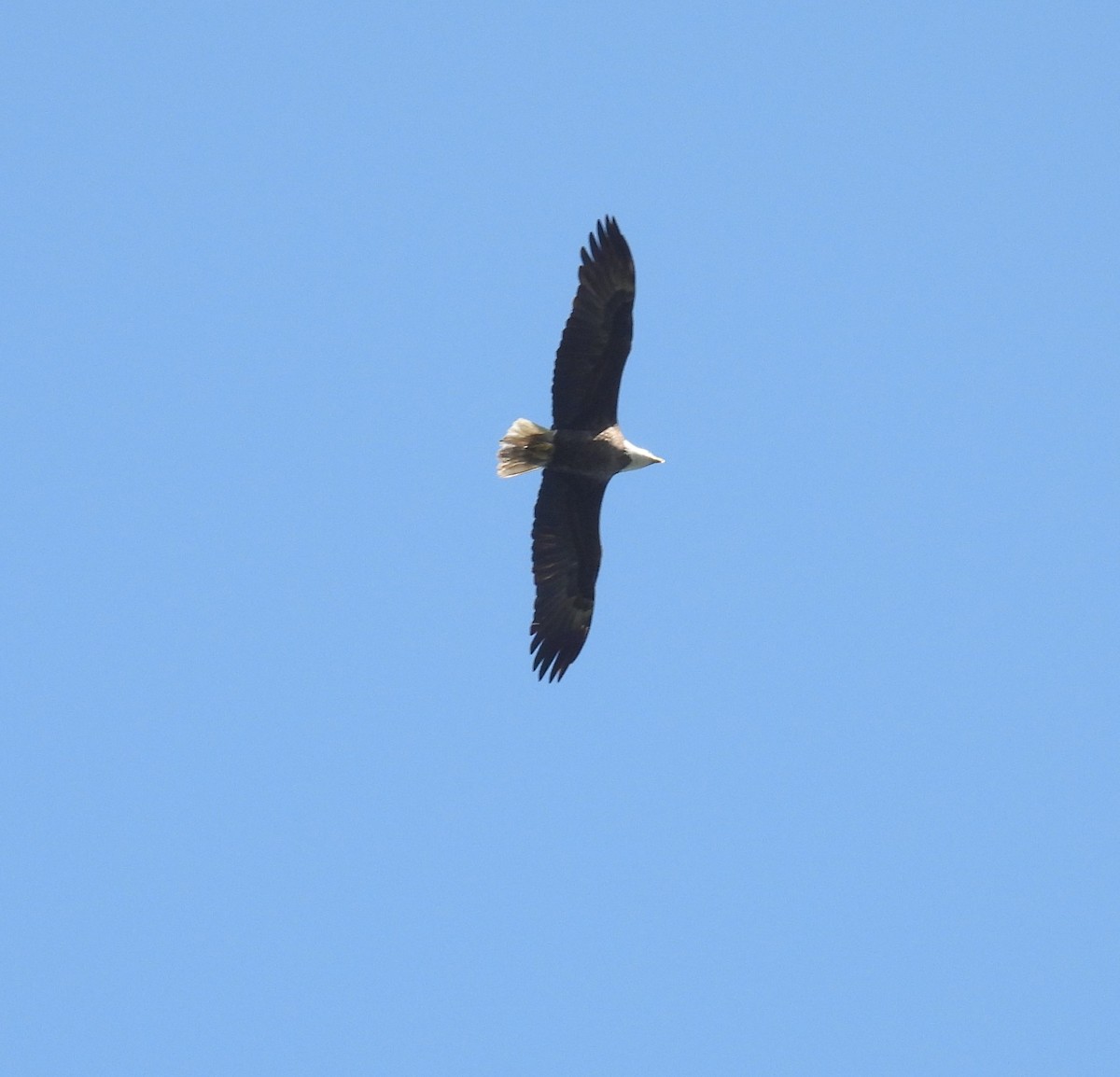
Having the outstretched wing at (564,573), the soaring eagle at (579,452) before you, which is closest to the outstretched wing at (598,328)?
the soaring eagle at (579,452)

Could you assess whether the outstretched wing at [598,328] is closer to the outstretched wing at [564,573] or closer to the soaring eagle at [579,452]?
the soaring eagle at [579,452]

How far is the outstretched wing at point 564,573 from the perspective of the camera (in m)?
15.9

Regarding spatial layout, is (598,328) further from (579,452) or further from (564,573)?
(564,573)

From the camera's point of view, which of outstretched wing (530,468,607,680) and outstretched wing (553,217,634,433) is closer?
outstretched wing (553,217,634,433)

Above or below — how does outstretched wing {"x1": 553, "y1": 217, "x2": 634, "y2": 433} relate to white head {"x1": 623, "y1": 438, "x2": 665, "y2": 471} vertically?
above

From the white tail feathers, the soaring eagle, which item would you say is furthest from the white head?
the white tail feathers

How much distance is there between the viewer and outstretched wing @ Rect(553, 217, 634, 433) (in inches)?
589

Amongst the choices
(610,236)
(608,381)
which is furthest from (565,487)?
(610,236)

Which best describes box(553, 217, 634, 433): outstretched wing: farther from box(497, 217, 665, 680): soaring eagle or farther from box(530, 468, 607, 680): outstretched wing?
box(530, 468, 607, 680): outstretched wing

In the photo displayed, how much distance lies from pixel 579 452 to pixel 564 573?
1.06 m

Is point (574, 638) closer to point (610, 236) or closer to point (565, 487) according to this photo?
point (565, 487)

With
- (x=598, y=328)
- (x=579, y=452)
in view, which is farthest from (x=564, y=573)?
(x=598, y=328)

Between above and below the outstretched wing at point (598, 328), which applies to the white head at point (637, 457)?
below

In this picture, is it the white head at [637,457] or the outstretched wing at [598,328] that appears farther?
the white head at [637,457]
